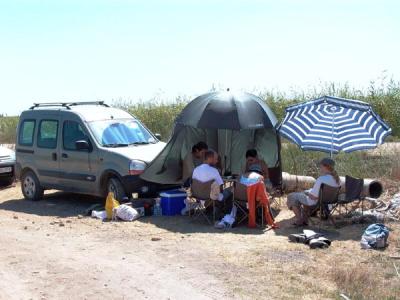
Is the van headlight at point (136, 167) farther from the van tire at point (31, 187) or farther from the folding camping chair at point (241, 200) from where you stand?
the van tire at point (31, 187)

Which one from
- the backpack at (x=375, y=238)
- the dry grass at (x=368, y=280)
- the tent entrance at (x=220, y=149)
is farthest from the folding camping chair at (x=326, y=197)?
the tent entrance at (x=220, y=149)

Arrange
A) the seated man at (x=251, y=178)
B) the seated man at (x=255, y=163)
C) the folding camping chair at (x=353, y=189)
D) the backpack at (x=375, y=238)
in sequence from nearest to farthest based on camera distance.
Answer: the backpack at (x=375, y=238) → the folding camping chair at (x=353, y=189) → the seated man at (x=251, y=178) → the seated man at (x=255, y=163)

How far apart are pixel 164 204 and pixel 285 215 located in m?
2.12

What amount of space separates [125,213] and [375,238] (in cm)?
433

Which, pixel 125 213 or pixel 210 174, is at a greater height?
pixel 210 174

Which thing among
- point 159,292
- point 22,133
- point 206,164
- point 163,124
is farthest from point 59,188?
point 163,124

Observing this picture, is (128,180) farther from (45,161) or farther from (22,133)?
(22,133)

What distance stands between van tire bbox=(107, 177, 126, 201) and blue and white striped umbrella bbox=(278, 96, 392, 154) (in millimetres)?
3104

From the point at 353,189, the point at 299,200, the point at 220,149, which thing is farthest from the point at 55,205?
the point at 353,189

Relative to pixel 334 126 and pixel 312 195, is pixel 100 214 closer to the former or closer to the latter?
pixel 312 195

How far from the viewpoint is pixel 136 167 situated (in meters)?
11.8

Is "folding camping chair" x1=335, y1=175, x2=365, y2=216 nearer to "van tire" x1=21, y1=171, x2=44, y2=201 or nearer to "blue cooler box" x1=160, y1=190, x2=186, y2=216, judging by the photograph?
"blue cooler box" x1=160, y1=190, x2=186, y2=216

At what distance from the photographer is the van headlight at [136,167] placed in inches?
465

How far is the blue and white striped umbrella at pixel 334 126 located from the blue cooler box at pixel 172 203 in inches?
84.6
